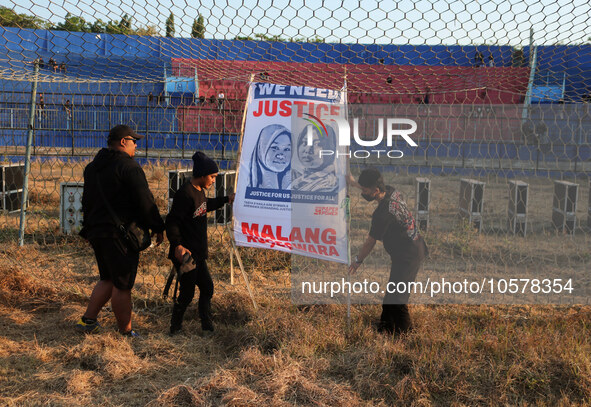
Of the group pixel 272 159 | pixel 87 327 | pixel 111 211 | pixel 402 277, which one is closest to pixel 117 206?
pixel 111 211

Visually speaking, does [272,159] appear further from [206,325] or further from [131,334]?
[131,334]

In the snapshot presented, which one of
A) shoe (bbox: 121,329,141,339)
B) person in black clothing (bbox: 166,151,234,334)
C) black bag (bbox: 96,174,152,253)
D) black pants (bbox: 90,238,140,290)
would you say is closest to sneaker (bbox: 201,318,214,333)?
person in black clothing (bbox: 166,151,234,334)

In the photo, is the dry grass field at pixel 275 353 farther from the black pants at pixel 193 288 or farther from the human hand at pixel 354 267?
the human hand at pixel 354 267

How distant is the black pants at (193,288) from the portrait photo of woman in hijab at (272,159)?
0.79 metres

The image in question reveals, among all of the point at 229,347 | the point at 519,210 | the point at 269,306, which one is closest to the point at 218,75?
the point at 269,306

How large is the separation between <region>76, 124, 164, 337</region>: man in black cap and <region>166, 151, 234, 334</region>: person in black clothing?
5.9 inches

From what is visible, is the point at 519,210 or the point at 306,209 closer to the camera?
the point at 306,209

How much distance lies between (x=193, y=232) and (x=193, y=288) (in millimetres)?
420

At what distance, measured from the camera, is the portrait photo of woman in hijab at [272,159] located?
459 cm

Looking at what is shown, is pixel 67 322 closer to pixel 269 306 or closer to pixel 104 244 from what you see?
pixel 104 244

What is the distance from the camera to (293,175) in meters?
4.56

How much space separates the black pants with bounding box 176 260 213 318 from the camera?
14.2ft

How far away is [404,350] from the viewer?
3.88 meters

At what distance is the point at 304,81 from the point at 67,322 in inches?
119
